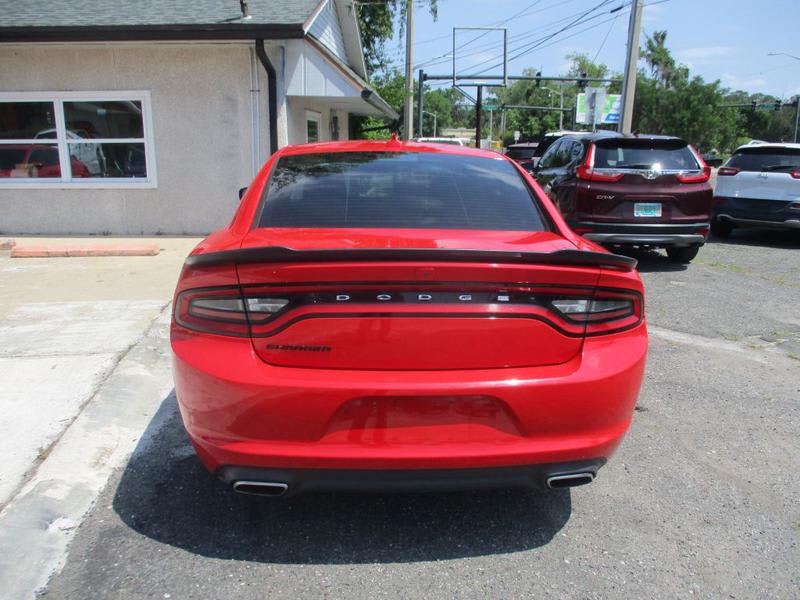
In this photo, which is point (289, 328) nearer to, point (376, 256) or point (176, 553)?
point (376, 256)

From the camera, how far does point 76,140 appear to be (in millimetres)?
10047

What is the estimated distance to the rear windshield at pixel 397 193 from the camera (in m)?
3.00

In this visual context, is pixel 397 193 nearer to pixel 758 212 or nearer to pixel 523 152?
pixel 758 212

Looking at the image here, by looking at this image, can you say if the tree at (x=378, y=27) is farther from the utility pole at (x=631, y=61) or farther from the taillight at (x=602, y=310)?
the taillight at (x=602, y=310)

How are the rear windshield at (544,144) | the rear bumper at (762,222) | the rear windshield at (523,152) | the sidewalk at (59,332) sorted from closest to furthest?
the sidewalk at (59,332) < the rear bumper at (762,222) < the rear windshield at (544,144) < the rear windshield at (523,152)

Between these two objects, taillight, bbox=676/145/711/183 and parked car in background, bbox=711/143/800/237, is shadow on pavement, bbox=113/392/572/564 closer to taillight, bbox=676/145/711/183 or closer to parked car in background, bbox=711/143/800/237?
taillight, bbox=676/145/711/183

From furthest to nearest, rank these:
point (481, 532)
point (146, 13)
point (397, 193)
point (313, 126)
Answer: point (313, 126) → point (146, 13) → point (397, 193) → point (481, 532)

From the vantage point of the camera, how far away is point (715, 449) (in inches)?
141

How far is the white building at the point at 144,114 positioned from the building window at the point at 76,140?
0.05ft

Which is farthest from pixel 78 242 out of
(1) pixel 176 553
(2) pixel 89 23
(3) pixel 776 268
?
(3) pixel 776 268

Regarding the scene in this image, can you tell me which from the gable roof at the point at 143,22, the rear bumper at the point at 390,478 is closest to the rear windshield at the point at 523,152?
the gable roof at the point at 143,22

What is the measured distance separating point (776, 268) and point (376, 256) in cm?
856

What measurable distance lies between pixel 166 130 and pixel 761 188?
9.56 meters

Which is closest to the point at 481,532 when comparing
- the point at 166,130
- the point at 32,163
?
the point at 166,130
